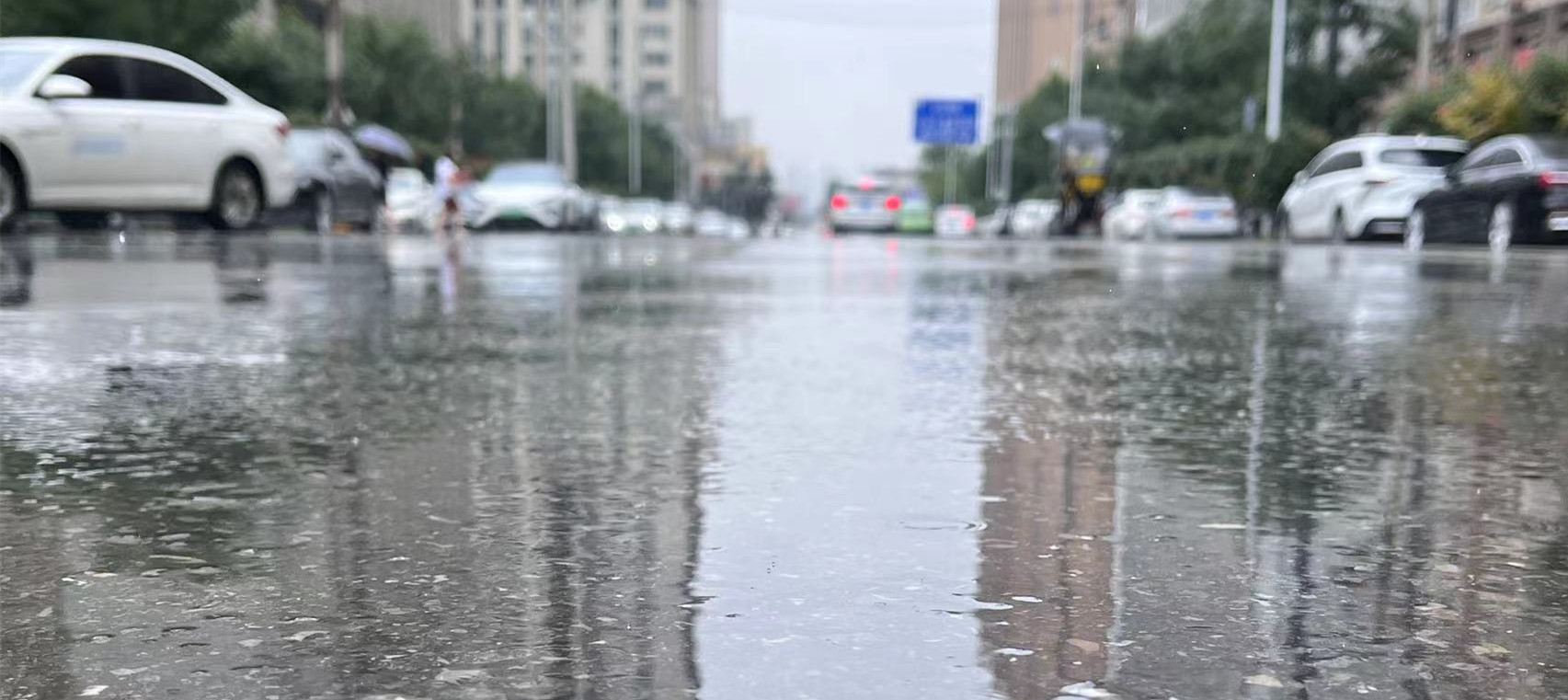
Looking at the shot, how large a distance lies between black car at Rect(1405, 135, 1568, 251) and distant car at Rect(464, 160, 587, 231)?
15.4 metres

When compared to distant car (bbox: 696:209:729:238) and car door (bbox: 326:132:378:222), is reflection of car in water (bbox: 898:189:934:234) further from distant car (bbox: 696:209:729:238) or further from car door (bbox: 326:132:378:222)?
distant car (bbox: 696:209:729:238)

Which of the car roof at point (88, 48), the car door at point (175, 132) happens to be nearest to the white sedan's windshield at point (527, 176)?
the car door at point (175, 132)

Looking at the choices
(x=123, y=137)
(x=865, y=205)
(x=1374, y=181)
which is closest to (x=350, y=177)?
(x=123, y=137)

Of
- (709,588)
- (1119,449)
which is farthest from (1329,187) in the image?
(709,588)

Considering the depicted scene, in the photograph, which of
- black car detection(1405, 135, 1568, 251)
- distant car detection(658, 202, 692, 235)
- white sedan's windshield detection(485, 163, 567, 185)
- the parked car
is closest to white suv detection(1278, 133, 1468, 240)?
black car detection(1405, 135, 1568, 251)

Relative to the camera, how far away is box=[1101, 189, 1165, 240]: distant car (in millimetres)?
41178

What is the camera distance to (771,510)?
3.78 metres

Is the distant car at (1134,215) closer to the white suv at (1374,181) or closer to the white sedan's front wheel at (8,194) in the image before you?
the white suv at (1374,181)

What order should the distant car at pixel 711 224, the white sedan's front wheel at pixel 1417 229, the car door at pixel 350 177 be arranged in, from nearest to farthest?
the white sedan's front wheel at pixel 1417 229
the car door at pixel 350 177
the distant car at pixel 711 224

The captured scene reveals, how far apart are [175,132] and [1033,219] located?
44.9 m

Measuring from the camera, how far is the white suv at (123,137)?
14750mm

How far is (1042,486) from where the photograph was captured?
4133 mm

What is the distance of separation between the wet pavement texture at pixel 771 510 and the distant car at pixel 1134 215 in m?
33.0

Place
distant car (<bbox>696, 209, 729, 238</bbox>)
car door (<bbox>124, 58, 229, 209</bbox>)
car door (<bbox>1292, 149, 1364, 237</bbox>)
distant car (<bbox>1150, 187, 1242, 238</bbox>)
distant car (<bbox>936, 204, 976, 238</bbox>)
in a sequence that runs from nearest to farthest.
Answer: car door (<bbox>124, 58, 229, 209</bbox>), car door (<bbox>1292, 149, 1364, 237</bbox>), distant car (<bbox>1150, 187, 1242, 238</bbox>), distant car (<bbox>936, 204, 976, 238</bbox>), distant car (<bbox>696, 209, 729, 238</bbox>)
